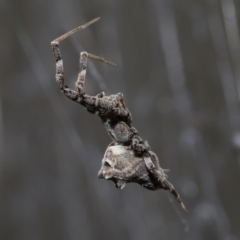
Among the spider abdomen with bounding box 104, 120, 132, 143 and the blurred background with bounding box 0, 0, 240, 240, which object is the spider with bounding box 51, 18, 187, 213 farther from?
the blurred background with bounding box 0, 0, 240, 240

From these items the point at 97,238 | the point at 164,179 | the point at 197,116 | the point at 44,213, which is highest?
the point at 164,179

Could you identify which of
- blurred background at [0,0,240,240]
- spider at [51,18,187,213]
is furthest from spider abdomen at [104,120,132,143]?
blurred background at [0,0,240,240]

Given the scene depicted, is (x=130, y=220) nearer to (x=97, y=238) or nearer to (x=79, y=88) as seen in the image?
(x=97, y=238)

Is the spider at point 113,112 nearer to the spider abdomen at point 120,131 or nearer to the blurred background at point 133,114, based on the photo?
the spider abdomen at point 120,131

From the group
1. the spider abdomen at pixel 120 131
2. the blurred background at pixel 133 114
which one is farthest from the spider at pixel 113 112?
the blurred background at pixel 133 114

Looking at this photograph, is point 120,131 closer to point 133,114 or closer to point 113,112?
point 113,112

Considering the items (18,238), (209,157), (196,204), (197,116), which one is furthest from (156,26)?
(18,238)
